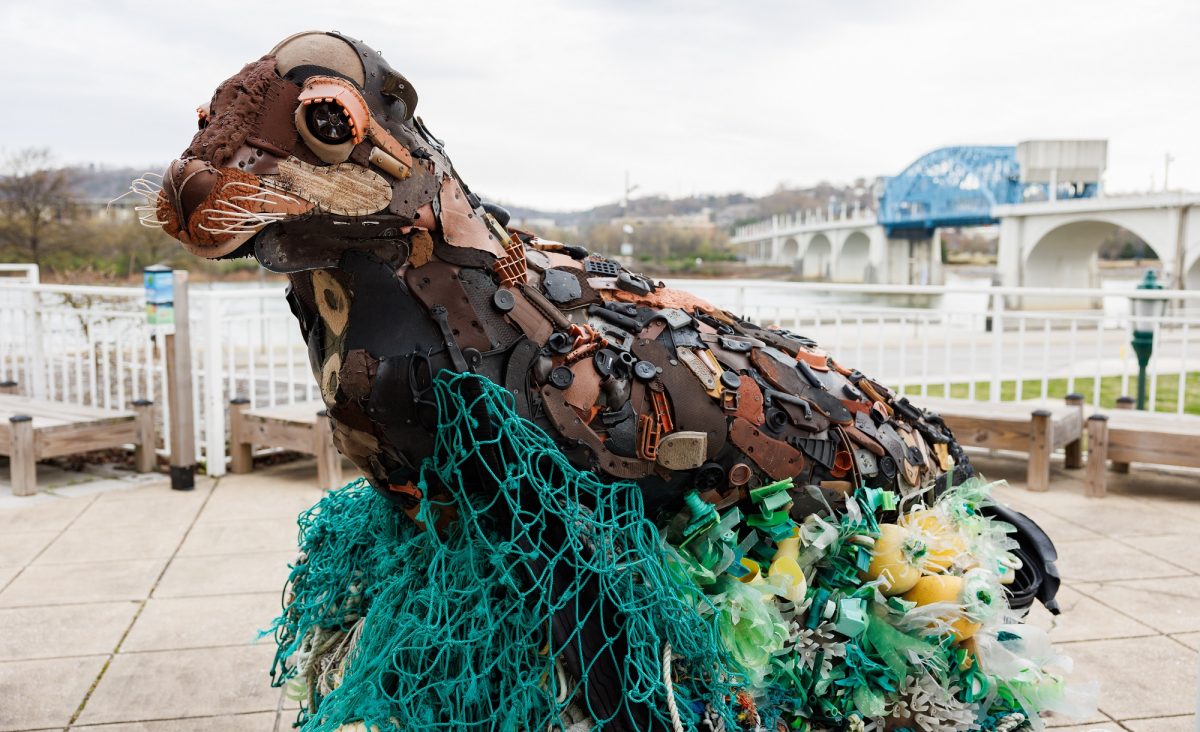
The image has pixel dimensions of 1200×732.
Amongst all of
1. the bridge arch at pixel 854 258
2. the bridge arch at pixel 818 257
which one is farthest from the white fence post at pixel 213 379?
the bridge arch at pixel 818 257

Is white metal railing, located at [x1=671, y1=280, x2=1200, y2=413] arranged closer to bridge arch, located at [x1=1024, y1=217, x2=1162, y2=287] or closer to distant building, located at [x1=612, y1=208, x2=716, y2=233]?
distant building, located at [x1=612, y1=208, x2=716, y2=233]

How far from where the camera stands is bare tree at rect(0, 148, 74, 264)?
64.9ft

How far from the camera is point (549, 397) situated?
191cm

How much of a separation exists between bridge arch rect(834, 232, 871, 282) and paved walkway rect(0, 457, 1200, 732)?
156 ft

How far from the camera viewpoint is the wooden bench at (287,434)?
5551 millimetres

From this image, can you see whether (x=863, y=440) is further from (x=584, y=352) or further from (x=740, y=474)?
(x=584, y=352)

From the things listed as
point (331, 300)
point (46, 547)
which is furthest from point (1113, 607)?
point (46, 547)

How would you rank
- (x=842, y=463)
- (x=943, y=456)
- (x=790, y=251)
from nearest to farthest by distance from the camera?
1. (x=842, y=463)
2. (x=943, y=456)
3. (x=790, y=251)

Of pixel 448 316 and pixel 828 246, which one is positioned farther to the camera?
pixel 828 246

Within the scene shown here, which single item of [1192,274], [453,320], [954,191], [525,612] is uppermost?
[954,191]

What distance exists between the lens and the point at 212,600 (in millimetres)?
3854

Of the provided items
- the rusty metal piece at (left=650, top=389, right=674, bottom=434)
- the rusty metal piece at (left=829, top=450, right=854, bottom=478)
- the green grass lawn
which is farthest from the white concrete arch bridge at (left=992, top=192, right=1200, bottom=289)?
the rusty metal piece at (left=650, top=389, right=674, bottom=434)

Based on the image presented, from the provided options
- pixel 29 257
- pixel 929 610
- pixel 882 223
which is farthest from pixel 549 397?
pixel 882 223

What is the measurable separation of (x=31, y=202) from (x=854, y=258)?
143 ft
